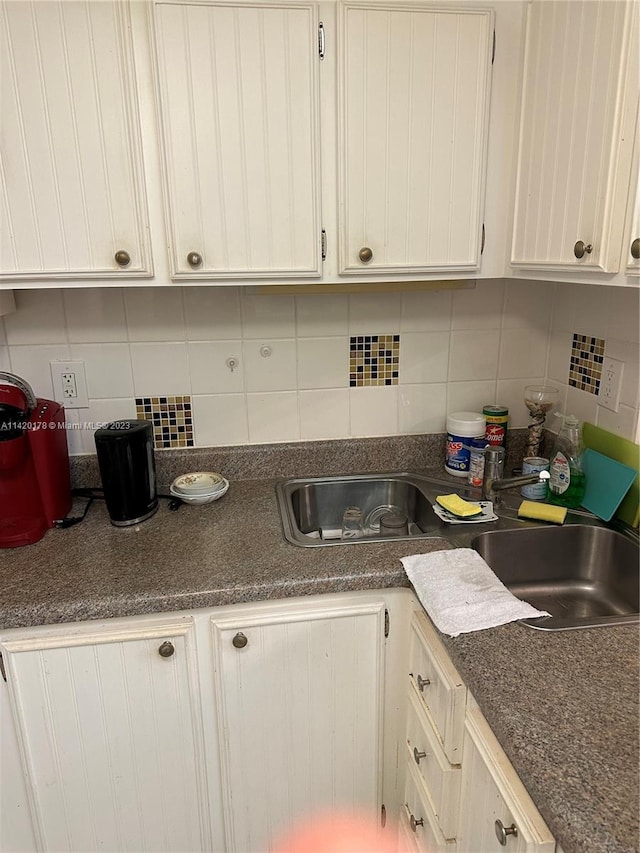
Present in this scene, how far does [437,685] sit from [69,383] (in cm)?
115

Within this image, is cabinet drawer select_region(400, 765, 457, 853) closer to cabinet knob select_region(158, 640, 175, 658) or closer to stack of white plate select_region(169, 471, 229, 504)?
cabinet knob select_region(158, 640, 175, 658)

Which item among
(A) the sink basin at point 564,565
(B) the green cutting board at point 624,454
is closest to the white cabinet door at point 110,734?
(A) the sink basin at point 564,565

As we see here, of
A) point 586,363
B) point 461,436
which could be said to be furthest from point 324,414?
point 586,363

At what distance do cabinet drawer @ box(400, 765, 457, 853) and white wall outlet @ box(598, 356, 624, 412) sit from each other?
0.96m

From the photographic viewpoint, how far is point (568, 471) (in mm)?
1437

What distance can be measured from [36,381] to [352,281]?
2.84 feet

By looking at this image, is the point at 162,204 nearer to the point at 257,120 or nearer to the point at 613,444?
the point at 257,120

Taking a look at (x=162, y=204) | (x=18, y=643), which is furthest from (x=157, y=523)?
(x=162, y=204)

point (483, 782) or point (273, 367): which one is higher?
point (273, 367)

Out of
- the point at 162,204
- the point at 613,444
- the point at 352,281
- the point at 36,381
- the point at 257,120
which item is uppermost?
the point at 257,120

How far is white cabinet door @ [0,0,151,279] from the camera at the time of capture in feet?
3.56

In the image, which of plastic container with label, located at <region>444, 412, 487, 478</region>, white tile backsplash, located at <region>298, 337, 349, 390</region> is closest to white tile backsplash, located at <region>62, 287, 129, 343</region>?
white tile backsplash, located at <region>298, 337, 349, 390</region>

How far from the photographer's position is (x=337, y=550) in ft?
4.11

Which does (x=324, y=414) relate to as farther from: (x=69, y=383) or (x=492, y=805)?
(x=492, y=805)
